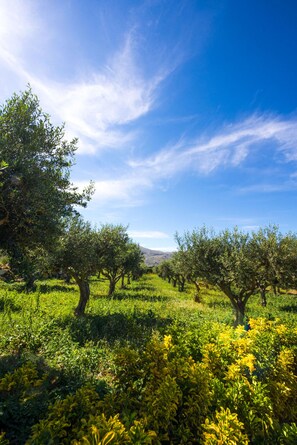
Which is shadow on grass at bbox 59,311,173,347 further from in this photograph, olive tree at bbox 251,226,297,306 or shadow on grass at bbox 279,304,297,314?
shadow on grass at bbox 279,304,297,314

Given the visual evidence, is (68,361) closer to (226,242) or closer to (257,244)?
(226,242)

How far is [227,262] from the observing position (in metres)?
21.0

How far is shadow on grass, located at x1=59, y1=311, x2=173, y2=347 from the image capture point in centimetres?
1228

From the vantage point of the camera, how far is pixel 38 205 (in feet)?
31.8

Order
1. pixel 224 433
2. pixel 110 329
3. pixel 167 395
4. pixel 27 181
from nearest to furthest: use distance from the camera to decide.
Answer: pixel 224 433 → pixel 167 395 → pixel 27 181 → pixel 110 329

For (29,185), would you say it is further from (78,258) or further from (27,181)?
(78,258)

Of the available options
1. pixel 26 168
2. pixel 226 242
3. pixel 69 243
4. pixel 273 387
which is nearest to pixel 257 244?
pixel 226 242

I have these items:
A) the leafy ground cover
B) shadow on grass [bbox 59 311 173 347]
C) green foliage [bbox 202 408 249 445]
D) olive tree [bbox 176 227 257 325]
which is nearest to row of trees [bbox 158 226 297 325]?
olive tree [bbox 176 227 257 325]

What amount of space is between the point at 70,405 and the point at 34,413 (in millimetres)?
1820

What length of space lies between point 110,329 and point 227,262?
11.9m

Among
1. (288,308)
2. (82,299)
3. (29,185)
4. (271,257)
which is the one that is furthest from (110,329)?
(288,308)

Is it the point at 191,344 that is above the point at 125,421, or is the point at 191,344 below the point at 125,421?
above

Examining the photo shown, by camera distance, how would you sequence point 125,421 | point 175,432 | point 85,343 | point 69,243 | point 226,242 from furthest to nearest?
1. point 226,242
2. point 69,243
3. point 85,343
4. point 175,432
5. point 125,421

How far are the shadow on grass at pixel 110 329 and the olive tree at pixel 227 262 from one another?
7.78m
